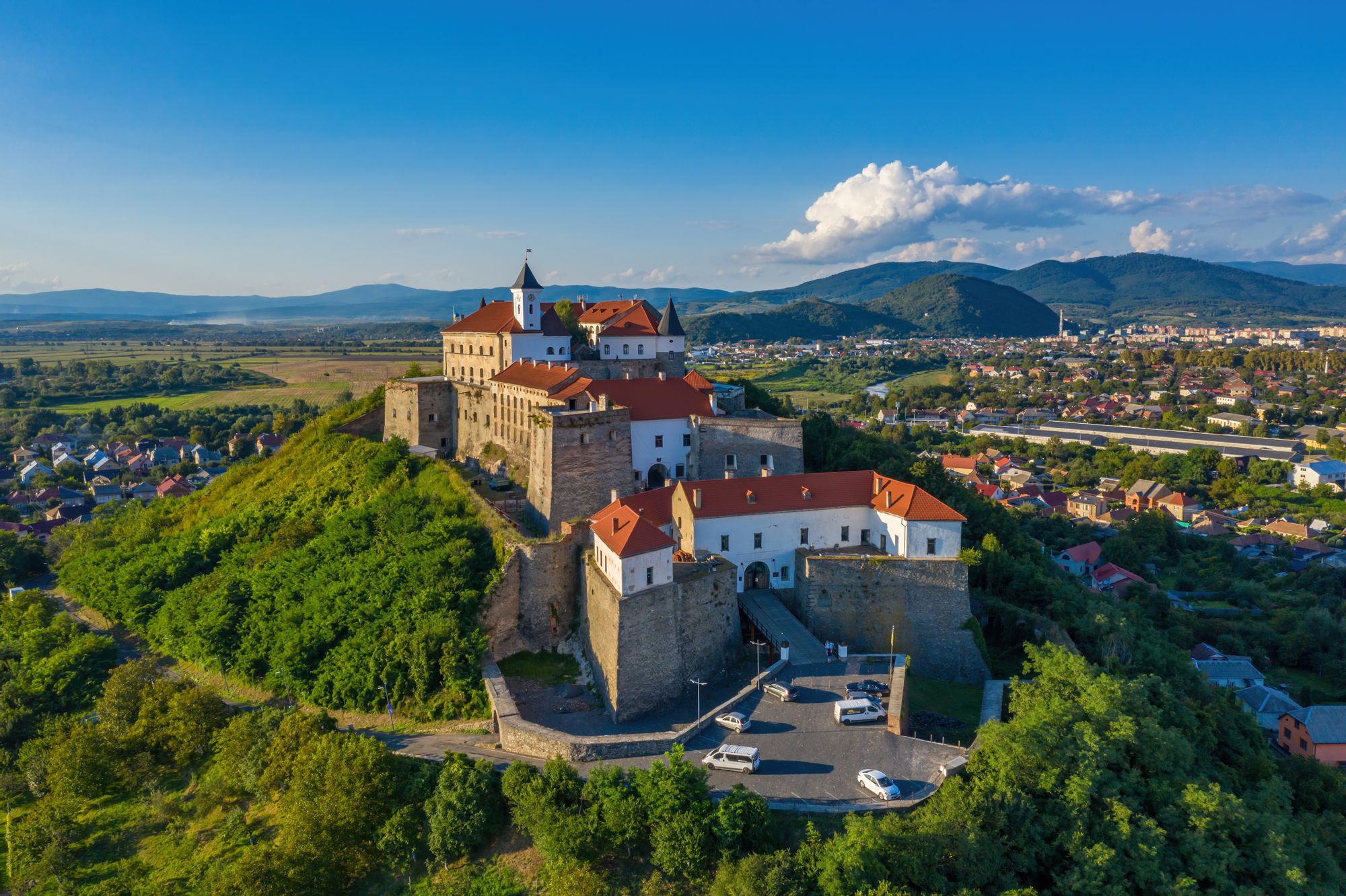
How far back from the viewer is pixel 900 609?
103ft

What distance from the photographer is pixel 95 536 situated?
179 ft

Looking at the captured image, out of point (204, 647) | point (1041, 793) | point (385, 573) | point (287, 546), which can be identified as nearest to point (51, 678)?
point (204, 647)

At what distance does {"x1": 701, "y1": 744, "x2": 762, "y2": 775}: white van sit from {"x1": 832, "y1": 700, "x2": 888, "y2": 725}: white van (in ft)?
10.7

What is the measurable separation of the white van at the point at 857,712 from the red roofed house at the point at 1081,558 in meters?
40.3

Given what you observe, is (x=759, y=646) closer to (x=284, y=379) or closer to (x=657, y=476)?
(x=657, y=476)

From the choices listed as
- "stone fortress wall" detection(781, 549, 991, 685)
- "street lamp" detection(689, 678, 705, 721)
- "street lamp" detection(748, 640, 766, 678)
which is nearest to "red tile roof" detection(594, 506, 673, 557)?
"street lamp" detection(689, 678, 705, 721)

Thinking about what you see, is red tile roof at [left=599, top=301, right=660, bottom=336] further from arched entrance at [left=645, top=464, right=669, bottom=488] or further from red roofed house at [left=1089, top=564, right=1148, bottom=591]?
red roofed house at [left=1089, top=564, right=1148, bottom=591]

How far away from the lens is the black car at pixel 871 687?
27.0 m

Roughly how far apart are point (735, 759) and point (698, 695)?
4817 mm

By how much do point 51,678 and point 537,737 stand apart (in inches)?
1039

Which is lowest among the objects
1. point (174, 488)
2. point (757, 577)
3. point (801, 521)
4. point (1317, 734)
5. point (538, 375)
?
point (1317, 734)

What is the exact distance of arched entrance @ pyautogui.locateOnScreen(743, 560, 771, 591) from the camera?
33188 millimetres

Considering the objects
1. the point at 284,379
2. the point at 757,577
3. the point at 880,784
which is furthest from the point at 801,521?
the point at 284,379

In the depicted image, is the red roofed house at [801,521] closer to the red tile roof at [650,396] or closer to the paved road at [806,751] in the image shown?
the paved road at [806,751]
